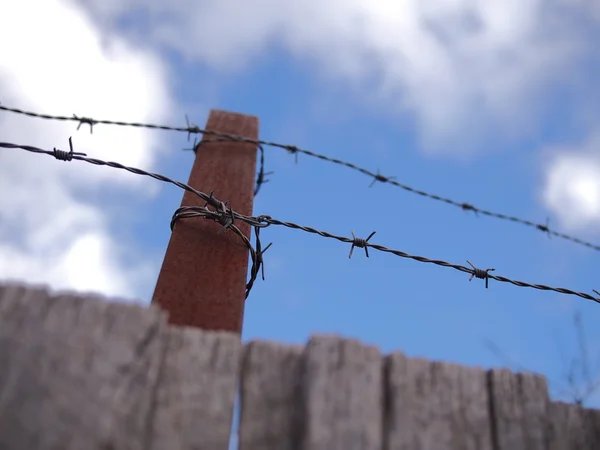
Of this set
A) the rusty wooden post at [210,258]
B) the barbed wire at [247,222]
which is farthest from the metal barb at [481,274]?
the rusty wooden post at [210,258]

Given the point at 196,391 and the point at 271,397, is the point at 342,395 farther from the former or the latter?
the point at 196,391

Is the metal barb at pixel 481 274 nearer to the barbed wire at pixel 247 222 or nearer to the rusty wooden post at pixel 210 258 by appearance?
the barbed wire at pixel 247 222

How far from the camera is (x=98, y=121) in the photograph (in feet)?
9.41

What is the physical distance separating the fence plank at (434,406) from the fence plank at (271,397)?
0.64 ft

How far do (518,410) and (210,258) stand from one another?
107 centimetres

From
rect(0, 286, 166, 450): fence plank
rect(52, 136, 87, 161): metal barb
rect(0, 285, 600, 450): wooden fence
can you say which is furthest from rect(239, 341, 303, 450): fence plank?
rect(52, 136, 87, 161): metal barb

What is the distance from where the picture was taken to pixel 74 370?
1.20 m

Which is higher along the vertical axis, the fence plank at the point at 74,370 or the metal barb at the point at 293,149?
the metal barb at the point at 293,149

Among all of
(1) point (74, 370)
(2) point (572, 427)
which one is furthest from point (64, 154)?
(2) point (572, 427)

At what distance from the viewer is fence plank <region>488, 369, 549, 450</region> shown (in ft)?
4.54

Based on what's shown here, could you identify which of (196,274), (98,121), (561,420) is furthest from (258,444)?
(98,121)

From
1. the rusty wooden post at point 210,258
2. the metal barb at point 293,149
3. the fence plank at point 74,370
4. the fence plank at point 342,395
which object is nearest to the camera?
the fence plank at point 74,370

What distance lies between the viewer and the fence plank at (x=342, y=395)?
126 centimetres

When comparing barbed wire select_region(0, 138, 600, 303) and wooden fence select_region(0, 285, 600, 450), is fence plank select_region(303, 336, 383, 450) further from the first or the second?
barbed wire select_region(0, 138, 600, 303)
